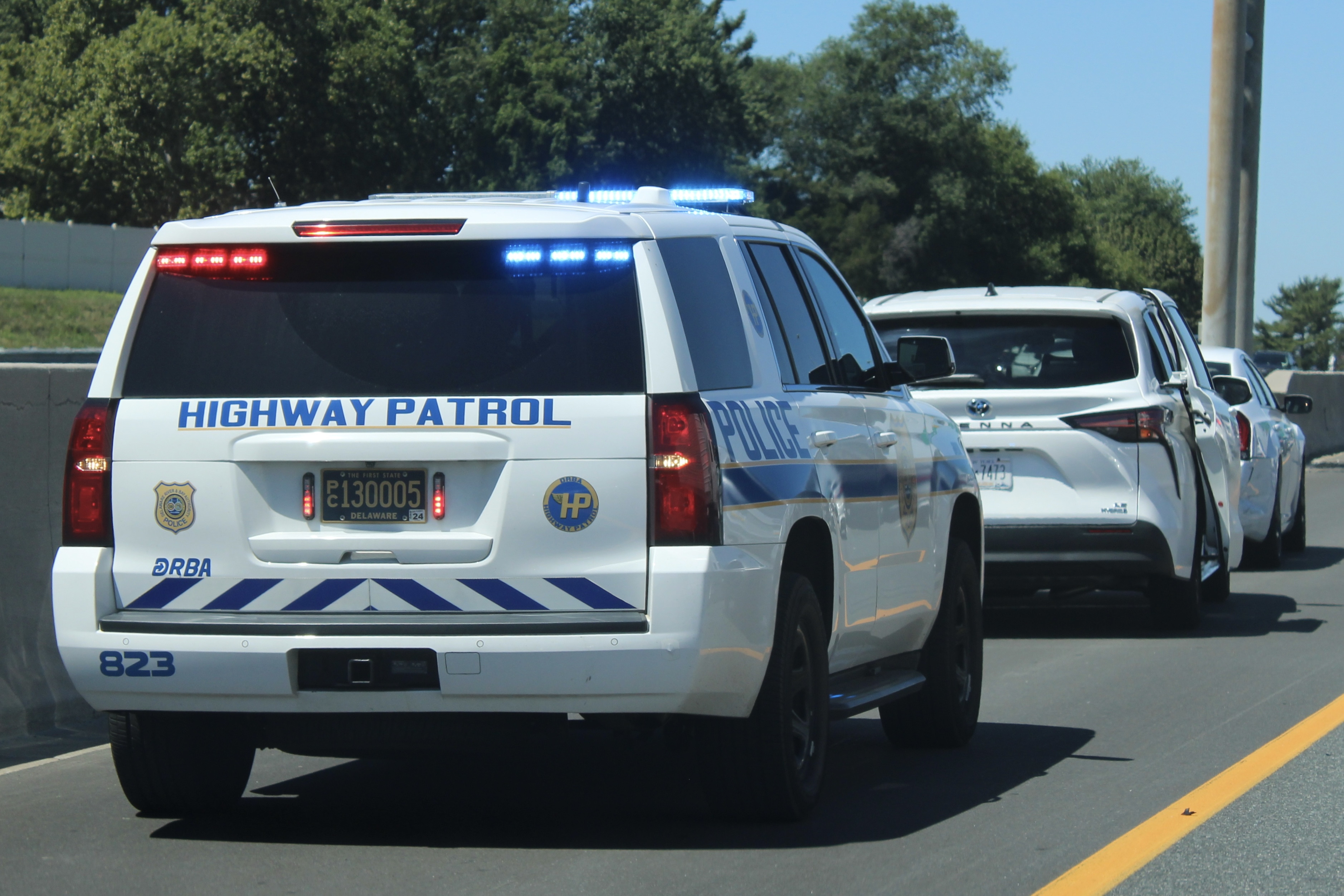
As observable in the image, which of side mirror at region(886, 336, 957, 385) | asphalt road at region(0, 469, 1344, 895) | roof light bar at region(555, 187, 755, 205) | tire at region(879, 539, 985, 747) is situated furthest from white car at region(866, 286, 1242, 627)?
roof light bar at region(555, 187, 755, 205)

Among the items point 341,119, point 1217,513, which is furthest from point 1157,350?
point 341,119

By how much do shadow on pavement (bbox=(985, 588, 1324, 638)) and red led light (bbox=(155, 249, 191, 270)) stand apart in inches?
265

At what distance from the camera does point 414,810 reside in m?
6.40

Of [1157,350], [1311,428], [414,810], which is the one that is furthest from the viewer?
[1311,428]

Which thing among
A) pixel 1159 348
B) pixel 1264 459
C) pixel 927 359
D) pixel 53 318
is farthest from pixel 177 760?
pixel 53 318

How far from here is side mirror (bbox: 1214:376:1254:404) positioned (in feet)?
45.0

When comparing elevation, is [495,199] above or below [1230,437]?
above

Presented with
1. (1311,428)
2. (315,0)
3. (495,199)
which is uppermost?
(315,0)

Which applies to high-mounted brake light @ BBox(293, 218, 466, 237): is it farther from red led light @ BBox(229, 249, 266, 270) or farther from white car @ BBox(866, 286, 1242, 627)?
white car @ BBox(866, 286, 1242, 627)

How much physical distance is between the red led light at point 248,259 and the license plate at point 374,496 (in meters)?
0.65

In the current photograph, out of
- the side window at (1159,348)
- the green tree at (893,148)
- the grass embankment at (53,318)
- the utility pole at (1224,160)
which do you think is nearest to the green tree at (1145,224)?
the green tree at (893,148)

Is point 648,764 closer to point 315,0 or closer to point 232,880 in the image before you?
point 232,880

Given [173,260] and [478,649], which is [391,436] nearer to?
[478,649]

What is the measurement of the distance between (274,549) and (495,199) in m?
1.28
